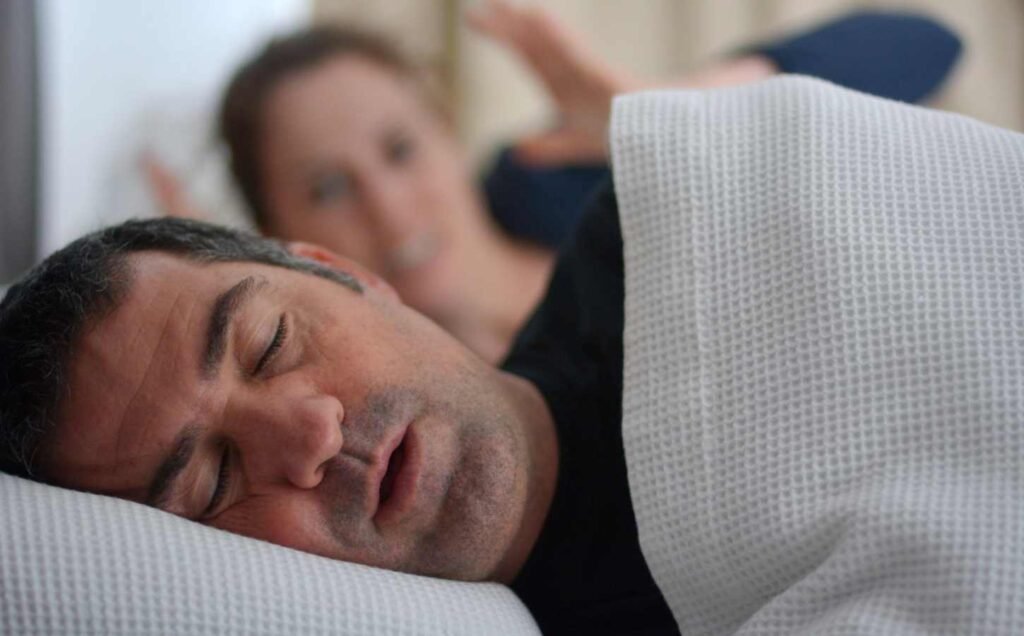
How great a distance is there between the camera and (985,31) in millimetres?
1715

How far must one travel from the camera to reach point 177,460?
0.70 meters

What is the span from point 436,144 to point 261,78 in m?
0.30

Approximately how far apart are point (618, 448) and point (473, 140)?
1.24 meters

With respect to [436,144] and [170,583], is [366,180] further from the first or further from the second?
[170,583]

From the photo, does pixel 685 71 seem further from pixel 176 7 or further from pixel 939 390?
pixel 939 390

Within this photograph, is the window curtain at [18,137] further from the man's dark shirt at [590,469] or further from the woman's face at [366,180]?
the man's dark shirt at [590,469]

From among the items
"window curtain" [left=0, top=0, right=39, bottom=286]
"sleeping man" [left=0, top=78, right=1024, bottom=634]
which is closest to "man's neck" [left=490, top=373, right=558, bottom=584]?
"sleeping man" [left=0, top=78, right=1024, bottom=634]

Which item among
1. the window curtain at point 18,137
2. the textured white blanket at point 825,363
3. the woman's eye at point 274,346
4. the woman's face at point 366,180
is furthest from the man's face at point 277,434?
the woman's face at point 366,180

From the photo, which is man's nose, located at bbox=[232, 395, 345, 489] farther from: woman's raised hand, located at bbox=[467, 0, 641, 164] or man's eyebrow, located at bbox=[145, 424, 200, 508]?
woman's raised hand, located at bbox=[467, 0, 641, 164]

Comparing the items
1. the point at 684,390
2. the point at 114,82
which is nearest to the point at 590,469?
the point at 684,390

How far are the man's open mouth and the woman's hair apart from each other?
1052 millimetres

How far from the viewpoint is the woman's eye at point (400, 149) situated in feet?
5.39

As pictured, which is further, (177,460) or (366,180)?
(366,180)

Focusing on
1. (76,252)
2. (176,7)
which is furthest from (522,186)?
(76,252)
